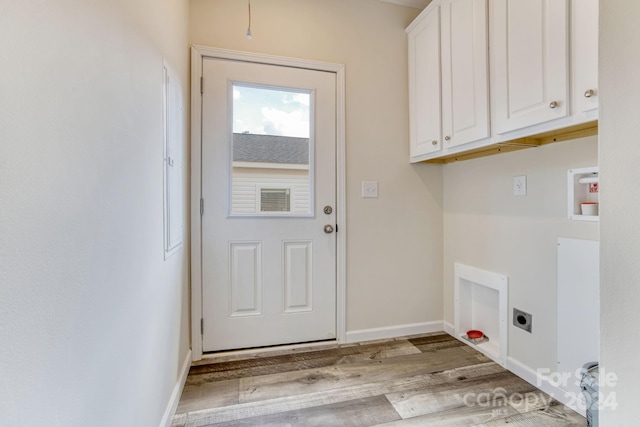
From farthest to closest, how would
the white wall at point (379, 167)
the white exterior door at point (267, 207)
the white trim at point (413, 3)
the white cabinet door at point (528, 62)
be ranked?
the white trim at point (413, 3) → the white wall at point (379, 167) → the white exterior door at point (267, 207) → the white cabinet door at point (528, 62)

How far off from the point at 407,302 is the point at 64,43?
2.38m

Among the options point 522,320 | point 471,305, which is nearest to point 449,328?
point 471,305

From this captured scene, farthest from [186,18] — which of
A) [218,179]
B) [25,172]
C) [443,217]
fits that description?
[443,217]

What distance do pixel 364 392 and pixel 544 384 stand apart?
0.98m

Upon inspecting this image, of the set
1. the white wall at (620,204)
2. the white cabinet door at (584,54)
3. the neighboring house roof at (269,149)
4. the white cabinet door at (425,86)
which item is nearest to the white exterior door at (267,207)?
the neighboring house roof at (269,149)

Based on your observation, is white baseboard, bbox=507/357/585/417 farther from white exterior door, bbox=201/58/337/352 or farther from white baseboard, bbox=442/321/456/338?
white exterior door, bbox=201/58/337/352

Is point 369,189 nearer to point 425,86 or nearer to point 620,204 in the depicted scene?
point 425,86

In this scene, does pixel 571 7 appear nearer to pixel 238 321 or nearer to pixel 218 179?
pixel 218 179

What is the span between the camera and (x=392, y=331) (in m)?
2.30

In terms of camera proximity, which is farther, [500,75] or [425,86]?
[425,86]

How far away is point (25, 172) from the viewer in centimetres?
51

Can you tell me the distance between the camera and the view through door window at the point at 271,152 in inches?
80.1

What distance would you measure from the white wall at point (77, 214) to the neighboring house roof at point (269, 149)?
0.85m

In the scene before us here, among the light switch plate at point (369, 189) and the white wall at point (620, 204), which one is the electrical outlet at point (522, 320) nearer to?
the light switch plate at point (369, 189)
